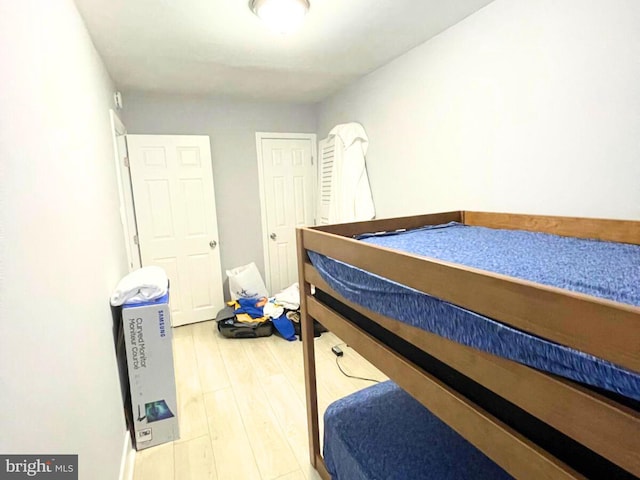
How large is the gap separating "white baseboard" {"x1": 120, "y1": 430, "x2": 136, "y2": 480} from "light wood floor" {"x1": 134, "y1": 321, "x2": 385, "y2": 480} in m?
0.03

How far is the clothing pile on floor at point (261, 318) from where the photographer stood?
3172 mm

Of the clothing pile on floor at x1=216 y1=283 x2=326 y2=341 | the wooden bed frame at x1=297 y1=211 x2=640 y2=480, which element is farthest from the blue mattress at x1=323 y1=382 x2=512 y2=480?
the clothing pile on floor at x1=216 y1=283 x2=326 y2=341

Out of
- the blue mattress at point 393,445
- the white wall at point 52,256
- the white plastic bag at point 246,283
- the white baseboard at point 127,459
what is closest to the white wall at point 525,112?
the blue mattress at point 393,445

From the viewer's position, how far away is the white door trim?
8.69ft

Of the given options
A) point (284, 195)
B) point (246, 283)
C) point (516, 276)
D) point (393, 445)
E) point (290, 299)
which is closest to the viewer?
point (516, 276)

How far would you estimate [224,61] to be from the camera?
2475 millimetres

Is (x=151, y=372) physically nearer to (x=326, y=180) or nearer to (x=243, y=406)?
(x=243, y=406)

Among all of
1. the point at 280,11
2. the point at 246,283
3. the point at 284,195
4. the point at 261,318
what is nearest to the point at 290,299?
the point at 261,318

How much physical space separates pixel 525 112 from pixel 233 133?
287 centimetres

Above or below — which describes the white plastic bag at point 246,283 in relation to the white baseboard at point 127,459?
above

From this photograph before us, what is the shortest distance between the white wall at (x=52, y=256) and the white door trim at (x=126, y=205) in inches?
37.7

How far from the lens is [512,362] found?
68 centimetres

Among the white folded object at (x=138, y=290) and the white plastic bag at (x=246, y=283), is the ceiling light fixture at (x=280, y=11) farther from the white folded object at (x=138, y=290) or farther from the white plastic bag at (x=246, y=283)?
the white plastic bag at (x=246, y=283)

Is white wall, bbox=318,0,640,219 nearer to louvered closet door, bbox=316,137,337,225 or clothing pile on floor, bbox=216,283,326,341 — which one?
louvered closet door, bbox=316,137,337,225
